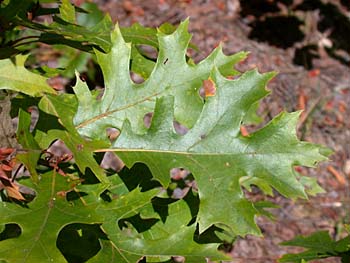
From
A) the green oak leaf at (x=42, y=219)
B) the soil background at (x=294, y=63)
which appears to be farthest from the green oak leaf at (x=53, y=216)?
the soil background at (x=294, y=63)

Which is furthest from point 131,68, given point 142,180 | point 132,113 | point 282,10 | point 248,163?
point 282,10

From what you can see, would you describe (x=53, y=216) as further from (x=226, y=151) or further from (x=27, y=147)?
(x=226, y=151)

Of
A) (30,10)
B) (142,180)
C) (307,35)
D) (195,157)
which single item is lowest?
(307,35)

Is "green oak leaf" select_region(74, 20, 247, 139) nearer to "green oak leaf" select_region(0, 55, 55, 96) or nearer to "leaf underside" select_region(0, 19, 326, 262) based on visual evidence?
"leaf underside" select_region(0, 19, 326, 262)

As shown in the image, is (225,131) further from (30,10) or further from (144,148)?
(30,10)

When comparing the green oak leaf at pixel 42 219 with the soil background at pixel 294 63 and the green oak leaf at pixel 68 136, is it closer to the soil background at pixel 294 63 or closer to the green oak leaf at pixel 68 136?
the green oak leaf at pixel 68 136

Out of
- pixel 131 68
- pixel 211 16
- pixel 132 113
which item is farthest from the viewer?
pixel 211 16

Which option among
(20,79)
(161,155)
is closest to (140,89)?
(161,155)
